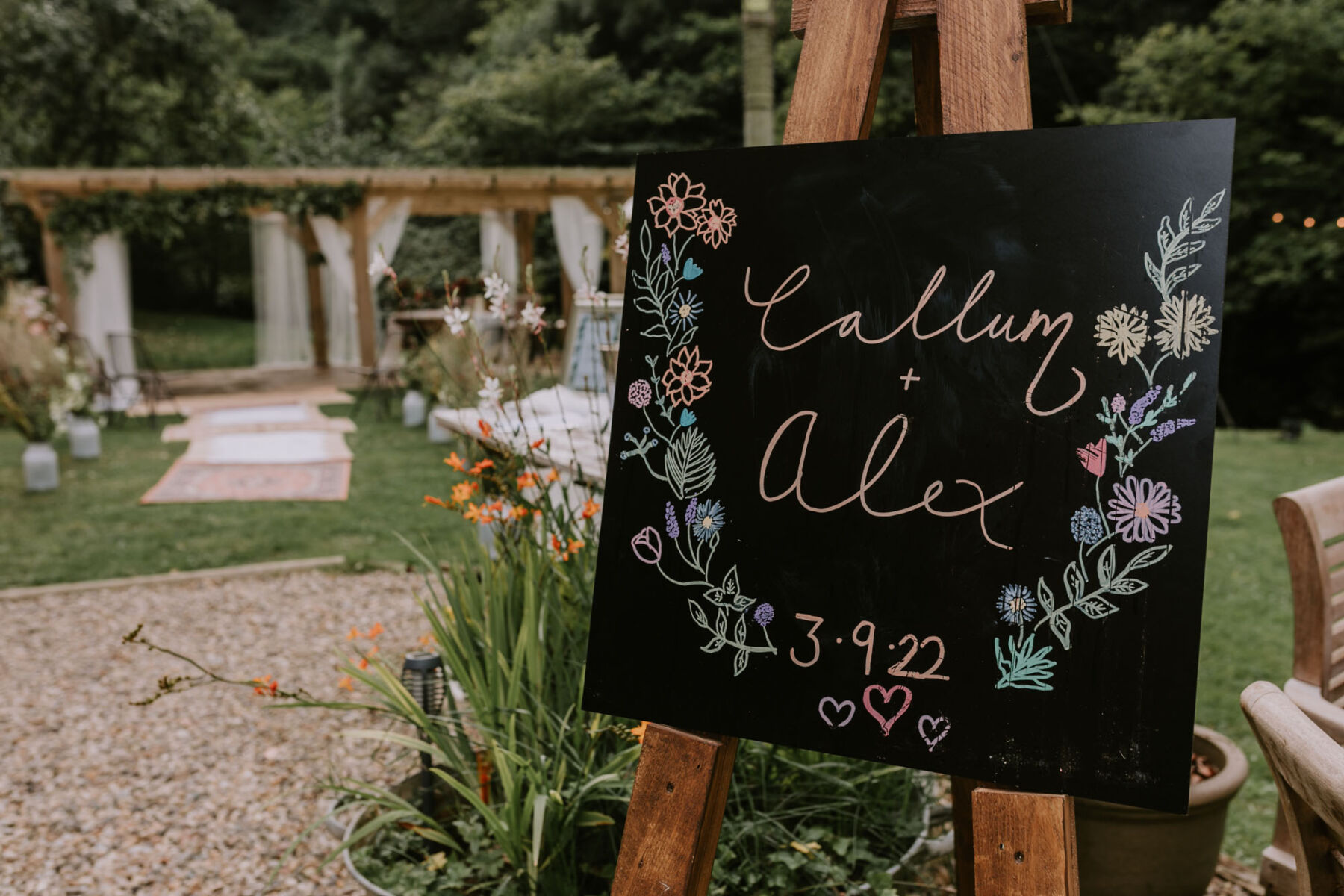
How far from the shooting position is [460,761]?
6.00 feet

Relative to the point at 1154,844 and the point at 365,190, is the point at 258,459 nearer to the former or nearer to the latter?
the point at 365,190

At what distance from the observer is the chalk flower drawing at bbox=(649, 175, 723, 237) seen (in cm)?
125

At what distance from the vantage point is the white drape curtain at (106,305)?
10.5 meters

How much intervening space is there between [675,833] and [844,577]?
371 mm

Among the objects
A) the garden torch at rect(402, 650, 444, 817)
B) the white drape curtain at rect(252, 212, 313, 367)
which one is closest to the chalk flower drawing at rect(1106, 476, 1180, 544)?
the garden torch at rect(402, 650, 444, 817)

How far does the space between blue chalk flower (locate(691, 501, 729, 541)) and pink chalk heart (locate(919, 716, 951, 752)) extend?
33 centimetres

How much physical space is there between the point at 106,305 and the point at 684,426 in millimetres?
11466

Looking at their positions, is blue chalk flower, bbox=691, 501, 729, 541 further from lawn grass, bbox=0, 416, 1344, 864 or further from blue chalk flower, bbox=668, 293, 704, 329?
lawn grass, bbox=0, 416, 1344, 864

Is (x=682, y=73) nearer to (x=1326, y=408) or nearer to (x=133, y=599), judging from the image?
(x=1326, y=408)

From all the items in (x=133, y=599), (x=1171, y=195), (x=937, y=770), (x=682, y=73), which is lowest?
(x=133, y=599)

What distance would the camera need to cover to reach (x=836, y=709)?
3.66ft

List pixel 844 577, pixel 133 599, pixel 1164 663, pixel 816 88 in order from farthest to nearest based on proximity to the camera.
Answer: pixel 133 599 → pixel 816 88 → pixel 844 577 → pixel 1164 663

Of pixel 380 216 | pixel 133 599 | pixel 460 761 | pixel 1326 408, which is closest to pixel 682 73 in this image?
pixel 380 216

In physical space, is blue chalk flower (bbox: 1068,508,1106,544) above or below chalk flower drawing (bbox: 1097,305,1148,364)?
below
